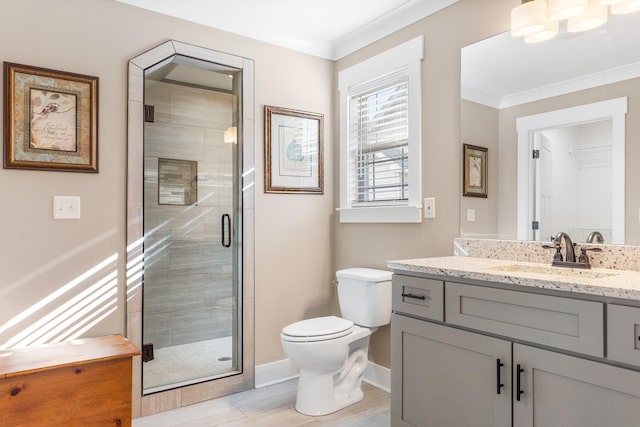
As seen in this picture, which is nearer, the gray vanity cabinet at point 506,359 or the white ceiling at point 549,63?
the gray vanity cabinet at point 506,359

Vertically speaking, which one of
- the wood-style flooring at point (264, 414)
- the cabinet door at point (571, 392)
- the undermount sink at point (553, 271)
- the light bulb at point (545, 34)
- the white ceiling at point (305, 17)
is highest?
the white ceiling at point (305, 17)

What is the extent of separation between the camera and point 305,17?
277cm

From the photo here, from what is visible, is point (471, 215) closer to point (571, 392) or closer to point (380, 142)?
point (380, 142)

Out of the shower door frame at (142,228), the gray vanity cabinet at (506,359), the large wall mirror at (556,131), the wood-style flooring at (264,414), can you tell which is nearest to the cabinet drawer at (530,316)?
the gray vanity cabinet at (506,359)

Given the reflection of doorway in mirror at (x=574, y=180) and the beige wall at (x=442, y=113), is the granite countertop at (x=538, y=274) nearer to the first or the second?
the reflection of doorway in mirror at (x=574, y=180)

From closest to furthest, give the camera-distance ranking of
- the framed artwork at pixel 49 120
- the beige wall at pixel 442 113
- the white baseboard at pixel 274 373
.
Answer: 1. the framed artwork at pixel 49 120
2. the beige wall at pixel 442 113
3. the white baseboard at pixel 274 373

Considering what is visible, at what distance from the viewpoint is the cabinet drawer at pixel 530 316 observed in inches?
53.6

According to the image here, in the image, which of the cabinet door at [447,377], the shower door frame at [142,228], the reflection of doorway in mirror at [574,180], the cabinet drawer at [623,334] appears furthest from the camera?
the shower door frame at [142,228]

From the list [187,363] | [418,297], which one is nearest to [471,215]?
[418,297]

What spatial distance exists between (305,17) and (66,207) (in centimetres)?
181

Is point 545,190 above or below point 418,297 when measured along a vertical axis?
above

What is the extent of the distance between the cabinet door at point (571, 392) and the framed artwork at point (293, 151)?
6.19 ft

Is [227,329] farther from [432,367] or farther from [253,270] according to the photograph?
[432,367]

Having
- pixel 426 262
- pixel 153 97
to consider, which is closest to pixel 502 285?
pixel 426 262
